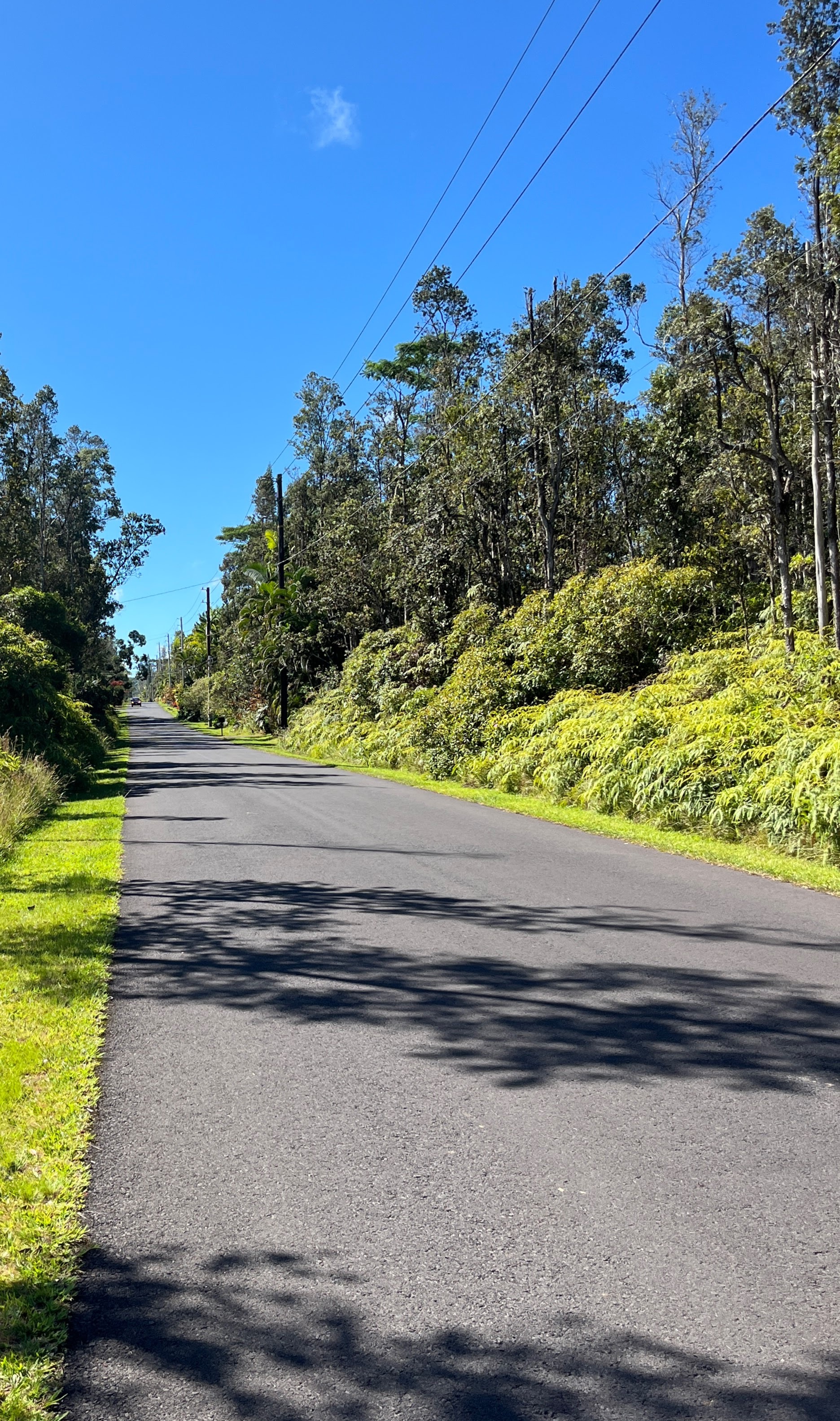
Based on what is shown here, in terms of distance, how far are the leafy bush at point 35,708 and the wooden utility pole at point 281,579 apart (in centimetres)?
1790

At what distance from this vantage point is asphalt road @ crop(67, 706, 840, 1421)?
2.54m

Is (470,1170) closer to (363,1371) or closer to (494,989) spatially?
(363,1371)

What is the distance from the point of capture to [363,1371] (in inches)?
99.9

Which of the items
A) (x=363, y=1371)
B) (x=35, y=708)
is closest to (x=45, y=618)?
(x=35, y=708)

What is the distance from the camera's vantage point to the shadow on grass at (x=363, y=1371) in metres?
2.39

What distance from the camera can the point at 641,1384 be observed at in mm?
2451

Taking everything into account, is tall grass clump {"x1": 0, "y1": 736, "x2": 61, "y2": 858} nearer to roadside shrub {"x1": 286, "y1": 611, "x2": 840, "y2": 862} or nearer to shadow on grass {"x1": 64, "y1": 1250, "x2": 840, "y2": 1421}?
roadside shrub {"x1": 286, "y1": 611, "x2": 840, "y2": 862}

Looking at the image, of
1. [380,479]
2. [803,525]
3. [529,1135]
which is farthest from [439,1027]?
[380,479]

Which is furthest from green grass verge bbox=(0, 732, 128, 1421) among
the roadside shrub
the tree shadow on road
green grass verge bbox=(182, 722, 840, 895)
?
the roadside shrub

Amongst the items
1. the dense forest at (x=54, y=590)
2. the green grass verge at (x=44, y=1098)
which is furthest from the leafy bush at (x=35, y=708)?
the green grass verge at (x=44, y=1098)

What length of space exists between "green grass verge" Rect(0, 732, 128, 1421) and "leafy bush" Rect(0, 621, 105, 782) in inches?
375

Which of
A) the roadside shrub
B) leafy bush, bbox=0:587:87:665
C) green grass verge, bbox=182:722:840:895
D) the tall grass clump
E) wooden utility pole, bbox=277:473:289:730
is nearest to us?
green grass verge, bbox=182:722:840:895

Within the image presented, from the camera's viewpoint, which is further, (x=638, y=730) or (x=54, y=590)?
(x=54, y=590)

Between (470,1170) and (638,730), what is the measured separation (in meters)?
11.9
